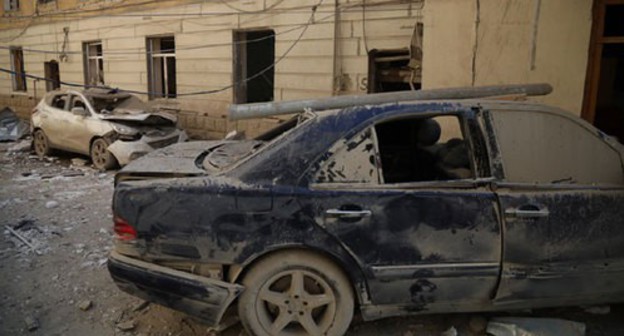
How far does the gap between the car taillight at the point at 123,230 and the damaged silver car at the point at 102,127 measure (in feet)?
18.7

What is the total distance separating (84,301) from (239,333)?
1401 mm

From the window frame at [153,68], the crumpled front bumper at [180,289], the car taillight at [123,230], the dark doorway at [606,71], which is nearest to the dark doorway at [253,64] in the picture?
the window frame at [153,68]

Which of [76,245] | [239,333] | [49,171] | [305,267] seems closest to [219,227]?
[305,267]

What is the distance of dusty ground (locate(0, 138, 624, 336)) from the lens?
10.7 ft

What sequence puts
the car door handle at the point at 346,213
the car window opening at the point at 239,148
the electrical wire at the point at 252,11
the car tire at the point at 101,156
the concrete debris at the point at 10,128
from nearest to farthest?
the car door handle at the point at 346,213 < the car window opening at the point at 239,148 < the car tire at the point at 101,156 < the electrical wire at the point at 252,11 < the concrete debris at the point at 10,128

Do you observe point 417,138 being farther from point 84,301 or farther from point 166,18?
point 166,18

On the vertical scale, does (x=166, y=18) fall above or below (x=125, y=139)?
above

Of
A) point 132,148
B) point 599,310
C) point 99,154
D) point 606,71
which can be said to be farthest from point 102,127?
point 599,310

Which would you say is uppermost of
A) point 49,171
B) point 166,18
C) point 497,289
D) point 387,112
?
point 166,18

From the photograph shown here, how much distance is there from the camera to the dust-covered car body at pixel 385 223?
2766 mm

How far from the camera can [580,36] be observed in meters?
5.21

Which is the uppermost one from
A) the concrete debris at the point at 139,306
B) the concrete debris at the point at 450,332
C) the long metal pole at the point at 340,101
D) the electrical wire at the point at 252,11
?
the electrical wire at the point at 252,11

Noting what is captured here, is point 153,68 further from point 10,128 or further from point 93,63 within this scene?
point 10,128

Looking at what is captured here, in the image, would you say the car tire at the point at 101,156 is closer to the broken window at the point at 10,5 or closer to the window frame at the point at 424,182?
the window frame at the point at 424,182
